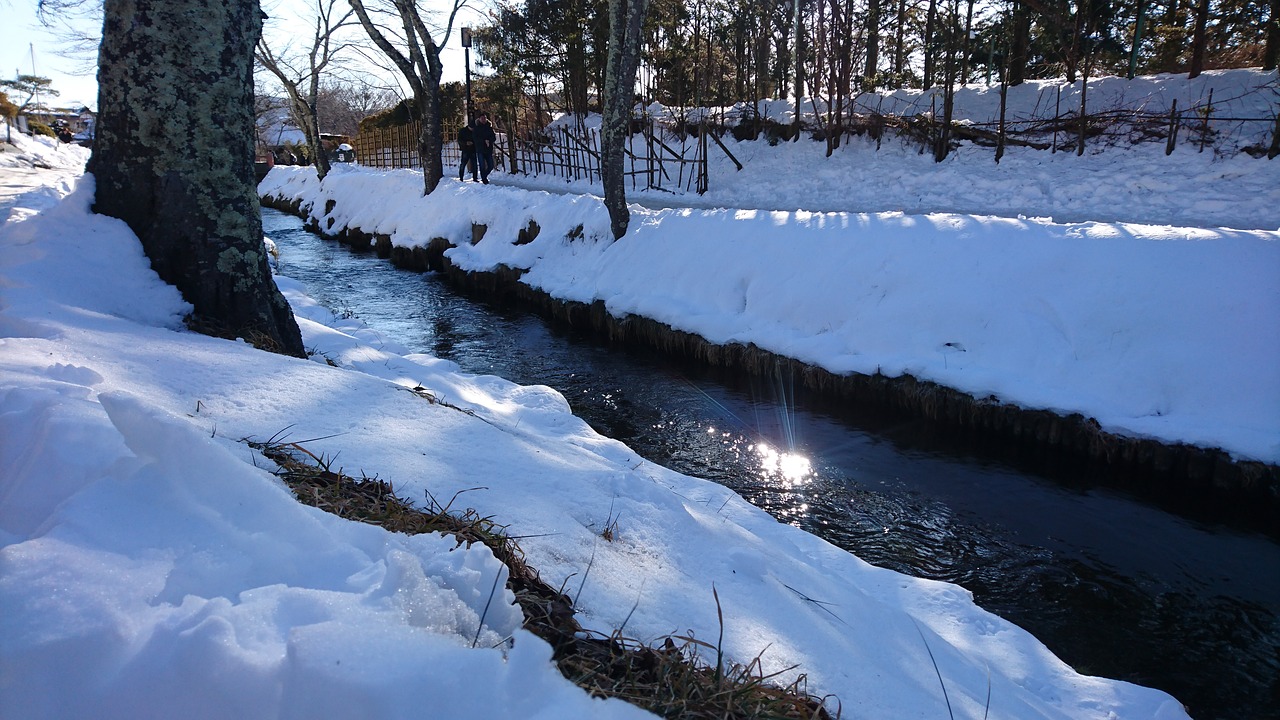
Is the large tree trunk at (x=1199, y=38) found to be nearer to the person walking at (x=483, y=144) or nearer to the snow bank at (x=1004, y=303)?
the snow bank at (x=1004, y=303)

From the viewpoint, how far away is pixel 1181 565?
15.1 ft

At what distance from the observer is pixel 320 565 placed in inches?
68.9

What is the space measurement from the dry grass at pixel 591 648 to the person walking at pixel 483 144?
16.2m

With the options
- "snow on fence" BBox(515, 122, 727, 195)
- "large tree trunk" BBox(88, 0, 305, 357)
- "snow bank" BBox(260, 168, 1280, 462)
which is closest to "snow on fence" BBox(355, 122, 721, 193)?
"snow on fence" BBox(515, 122, 727, 195)

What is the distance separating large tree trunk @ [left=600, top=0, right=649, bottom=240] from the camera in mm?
9898

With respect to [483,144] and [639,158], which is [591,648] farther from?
[483,144]

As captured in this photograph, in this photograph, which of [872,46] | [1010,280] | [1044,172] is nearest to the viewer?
[1010,280]

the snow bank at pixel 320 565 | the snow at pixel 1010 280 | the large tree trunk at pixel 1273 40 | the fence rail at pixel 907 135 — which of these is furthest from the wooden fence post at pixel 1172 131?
the snow bank at pixel 320 565

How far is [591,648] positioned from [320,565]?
0.69 meters

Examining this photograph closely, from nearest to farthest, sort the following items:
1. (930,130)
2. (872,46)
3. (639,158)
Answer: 1. (930,130)
2. (639,158)
3. (872,46)

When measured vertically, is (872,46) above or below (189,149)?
above

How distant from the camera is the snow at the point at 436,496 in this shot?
142 centimetres

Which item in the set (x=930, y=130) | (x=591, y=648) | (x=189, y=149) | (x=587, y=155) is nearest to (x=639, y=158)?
(x=587, y=155)

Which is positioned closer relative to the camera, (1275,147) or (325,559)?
(325,559)
